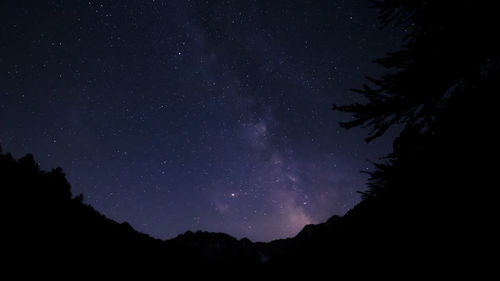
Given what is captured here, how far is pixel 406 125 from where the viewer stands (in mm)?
3949

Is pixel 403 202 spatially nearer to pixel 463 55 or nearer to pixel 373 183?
pixel 373 183

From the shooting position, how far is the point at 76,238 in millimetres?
8180

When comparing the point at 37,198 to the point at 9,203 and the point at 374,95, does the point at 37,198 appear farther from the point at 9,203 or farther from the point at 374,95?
the point at 374,95

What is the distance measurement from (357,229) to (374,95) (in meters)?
1.88

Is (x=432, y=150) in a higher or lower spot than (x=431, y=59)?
lower

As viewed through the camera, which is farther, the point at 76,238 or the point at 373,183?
the point at 76,238

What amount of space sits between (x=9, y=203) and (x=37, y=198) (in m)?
1.20

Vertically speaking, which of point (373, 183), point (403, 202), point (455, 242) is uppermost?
point (373, 183)

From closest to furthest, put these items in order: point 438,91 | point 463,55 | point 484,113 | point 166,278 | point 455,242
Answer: point 455,242
point 484,113
point 463,55
point 438,91
point 166,278

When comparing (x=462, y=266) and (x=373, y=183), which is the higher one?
(x=373, y=183)

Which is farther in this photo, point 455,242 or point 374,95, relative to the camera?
point 374,95

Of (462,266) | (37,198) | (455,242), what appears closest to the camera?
(462,266)

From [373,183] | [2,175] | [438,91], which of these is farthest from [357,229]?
[2,175]

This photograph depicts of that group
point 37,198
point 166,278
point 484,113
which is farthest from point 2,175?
point 484,113
